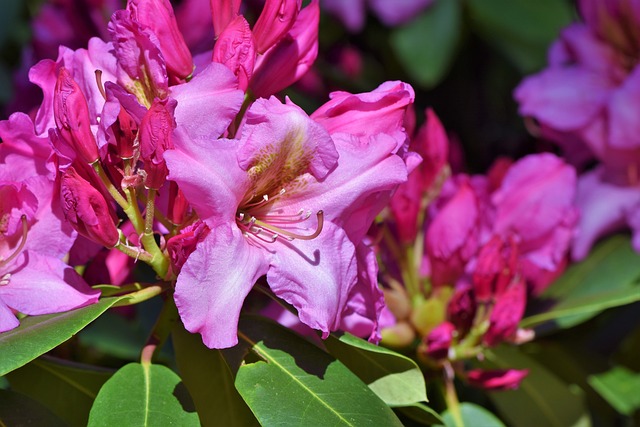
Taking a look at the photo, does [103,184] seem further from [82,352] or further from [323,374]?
[82,352]

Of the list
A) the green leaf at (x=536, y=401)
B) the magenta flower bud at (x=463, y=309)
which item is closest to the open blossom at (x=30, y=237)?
the magenta flower bud at (x=463, y=309)

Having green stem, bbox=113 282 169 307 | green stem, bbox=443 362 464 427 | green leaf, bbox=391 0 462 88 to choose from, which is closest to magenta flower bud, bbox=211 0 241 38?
green stem, bbox=113 282 169 307

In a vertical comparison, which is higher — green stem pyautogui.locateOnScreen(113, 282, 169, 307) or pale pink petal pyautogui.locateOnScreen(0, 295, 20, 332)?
pale pink petal pyautogui.locateOnScreen(0, 295, 20, 332)

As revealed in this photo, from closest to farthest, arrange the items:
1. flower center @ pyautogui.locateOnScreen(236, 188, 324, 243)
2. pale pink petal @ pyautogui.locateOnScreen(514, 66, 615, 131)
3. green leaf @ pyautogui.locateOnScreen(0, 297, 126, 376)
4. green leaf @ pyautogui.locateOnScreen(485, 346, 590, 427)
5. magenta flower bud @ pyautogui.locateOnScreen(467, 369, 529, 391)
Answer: green leaf @ pyautogui.locateOnScreen(0, 297, 126, 376) < flower center @ pyautogui.locateOnScreen(236, 188, 324, 243) < magenta flower bud @ pyautogui.locateOnScreen(467, 369, 529, 391) < green leaf @ pyautogui.locateOnScreen(485, 346, 590, 427) < pale pink petal @ pyautogui.locateOnScreen(514, 66, 615, 131)

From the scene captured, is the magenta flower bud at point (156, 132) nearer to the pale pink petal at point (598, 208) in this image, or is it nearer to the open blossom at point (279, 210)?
the open blossom at point (279, 210)

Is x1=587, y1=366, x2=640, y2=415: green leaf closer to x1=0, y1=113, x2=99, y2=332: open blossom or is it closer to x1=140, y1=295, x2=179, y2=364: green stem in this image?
x1=140, y1=295, x2=179, y2=364: green stem

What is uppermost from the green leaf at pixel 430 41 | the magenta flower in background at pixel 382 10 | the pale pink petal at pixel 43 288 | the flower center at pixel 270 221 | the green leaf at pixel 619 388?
the flower center at pixel 270 221

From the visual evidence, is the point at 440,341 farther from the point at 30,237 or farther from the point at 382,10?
the point at 382,10
